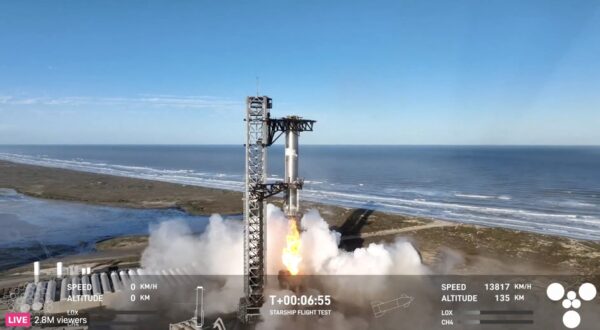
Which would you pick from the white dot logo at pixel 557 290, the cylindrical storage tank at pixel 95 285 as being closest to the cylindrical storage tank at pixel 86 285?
the cylindrical storage tank at pixel 95 285

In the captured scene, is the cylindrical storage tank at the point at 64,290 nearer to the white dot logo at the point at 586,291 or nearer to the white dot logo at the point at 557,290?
the white dot logo at the point at 557,290

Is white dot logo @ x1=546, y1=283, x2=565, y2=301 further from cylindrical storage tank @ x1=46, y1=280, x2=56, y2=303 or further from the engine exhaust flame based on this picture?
cylindrical storage tank @ x1=46, y1=280, x2=56, y2=303

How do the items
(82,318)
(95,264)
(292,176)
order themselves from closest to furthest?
(82,318), (292,176), (95,264)

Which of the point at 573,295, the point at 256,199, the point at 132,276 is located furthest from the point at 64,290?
the point at 573,295

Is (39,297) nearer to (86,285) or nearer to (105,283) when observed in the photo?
(86,285)

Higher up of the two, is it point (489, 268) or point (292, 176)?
point (292, 176)

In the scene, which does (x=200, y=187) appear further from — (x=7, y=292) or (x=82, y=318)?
(x=82, y=318)

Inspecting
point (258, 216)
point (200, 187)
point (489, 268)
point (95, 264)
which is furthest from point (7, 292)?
point (200, 187)
